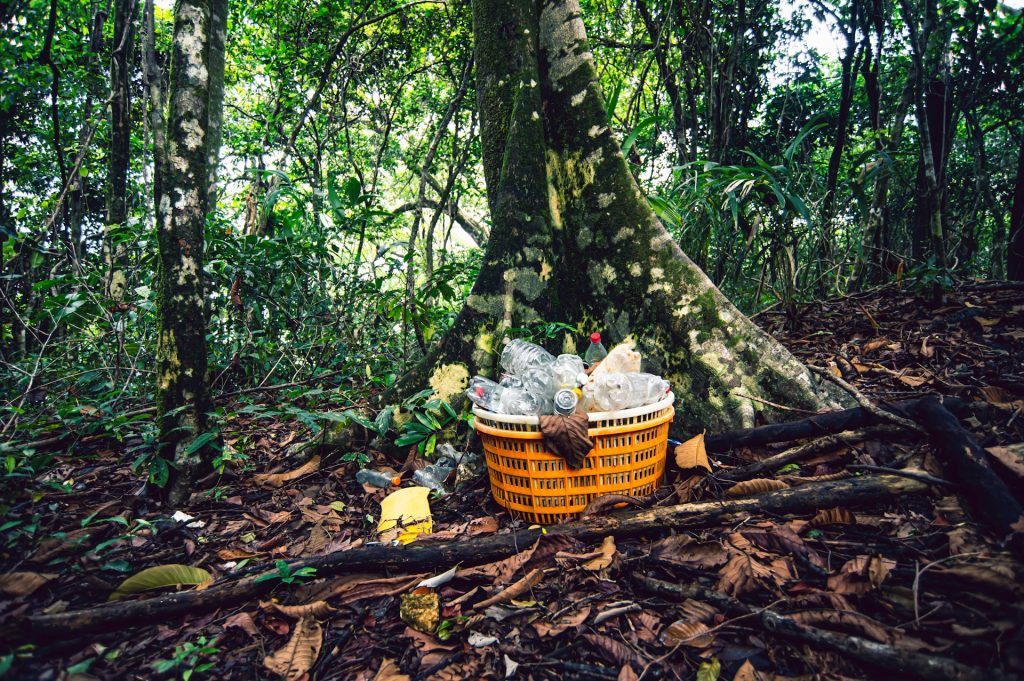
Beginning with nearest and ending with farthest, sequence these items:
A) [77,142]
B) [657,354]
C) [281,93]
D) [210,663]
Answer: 1. [210,663]
2. [657,354]
3. [77,142]
4. [281,93]

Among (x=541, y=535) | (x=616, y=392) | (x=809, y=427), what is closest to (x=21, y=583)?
(x=541, y=535)

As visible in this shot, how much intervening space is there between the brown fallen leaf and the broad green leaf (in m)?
1.01

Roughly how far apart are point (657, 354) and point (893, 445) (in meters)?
1.06

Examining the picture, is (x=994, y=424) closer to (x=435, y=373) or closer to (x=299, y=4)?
(x=435, y=373)

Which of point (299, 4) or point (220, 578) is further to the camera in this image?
point (299, 4)

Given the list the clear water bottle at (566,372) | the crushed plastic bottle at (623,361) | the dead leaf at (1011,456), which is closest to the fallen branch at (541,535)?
the dead leaf at (1011,456)

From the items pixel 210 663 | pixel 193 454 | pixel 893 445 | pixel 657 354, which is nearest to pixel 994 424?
pixel 893 445

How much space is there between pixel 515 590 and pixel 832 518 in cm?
112

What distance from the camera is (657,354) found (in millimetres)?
2738

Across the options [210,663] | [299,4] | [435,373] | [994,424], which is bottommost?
[210,663]

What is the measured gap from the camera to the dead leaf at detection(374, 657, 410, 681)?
1399 mm

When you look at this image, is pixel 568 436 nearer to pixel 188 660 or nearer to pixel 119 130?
pixel 188 660

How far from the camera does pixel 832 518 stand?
179cm

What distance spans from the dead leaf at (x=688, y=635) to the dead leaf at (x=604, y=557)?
314 millimetres
